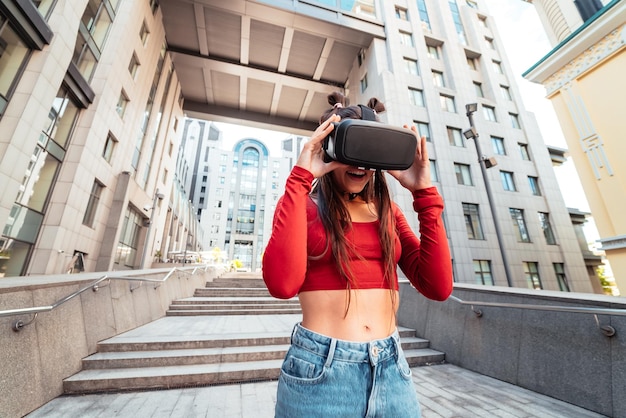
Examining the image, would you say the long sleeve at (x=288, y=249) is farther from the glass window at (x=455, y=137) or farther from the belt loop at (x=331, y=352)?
the glass window at (x=455, y=137)

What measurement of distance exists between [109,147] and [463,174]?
19.1m

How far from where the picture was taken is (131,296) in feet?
16.9

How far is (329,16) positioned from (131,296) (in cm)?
1758

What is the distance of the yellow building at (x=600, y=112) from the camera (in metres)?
7.05

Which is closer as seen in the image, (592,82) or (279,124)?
(592,82)

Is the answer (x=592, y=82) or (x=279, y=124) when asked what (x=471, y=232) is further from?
(x=279, y=124)

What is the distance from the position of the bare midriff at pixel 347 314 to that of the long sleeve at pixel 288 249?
0.15m

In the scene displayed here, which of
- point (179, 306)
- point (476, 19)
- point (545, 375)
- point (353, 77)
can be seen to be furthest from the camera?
point (476, 19)

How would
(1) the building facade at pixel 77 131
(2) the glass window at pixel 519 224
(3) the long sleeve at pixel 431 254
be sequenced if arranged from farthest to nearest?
(2) the glass window at pixel 519 224 → (1) the building facade at pixel 77 131 → (3) the long sleeve at pixel 431 254

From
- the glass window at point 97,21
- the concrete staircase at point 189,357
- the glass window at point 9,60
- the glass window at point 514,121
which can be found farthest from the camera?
the glass window at point 514,121

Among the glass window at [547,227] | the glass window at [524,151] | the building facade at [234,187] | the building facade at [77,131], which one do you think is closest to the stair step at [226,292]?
the building facade at [77,131]

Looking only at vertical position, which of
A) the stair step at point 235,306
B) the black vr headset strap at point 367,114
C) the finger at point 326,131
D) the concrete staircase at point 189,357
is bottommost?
the concrete staircase at point 189,357

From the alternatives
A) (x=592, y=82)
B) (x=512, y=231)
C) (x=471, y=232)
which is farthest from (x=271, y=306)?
(x=512, y=231)

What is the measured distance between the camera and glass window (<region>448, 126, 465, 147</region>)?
16250 mm
